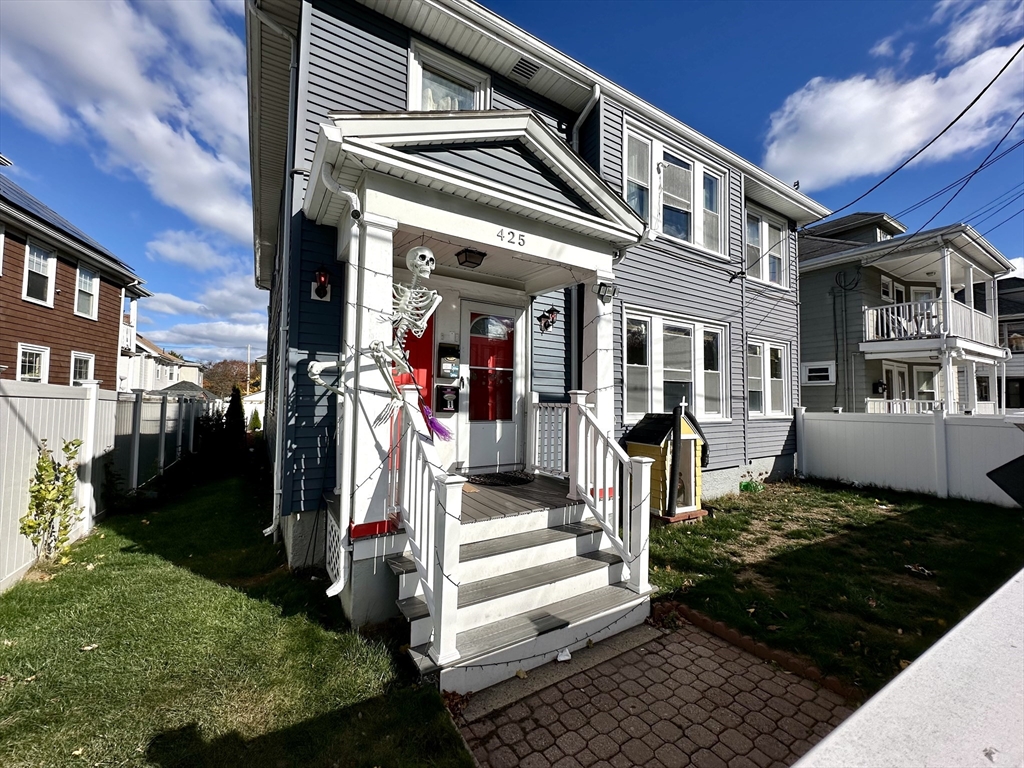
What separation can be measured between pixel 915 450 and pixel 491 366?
28.1ft

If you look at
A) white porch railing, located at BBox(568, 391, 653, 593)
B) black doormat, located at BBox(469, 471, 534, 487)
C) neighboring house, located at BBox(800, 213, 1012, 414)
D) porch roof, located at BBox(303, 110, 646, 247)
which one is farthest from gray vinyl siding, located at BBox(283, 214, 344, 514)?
neighboring house, located at BBox(800, 213, 1012, 414)

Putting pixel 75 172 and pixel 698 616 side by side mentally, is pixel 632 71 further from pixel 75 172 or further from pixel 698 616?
pixel 75 172

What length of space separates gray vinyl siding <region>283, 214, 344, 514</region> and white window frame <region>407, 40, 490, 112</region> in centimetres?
214

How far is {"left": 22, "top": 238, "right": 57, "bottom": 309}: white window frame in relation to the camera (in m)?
10.3

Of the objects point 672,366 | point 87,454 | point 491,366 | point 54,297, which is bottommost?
point 87,454

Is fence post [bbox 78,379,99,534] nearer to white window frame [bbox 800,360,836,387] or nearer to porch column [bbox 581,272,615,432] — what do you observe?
porch column [bbox 581,272,615,432]

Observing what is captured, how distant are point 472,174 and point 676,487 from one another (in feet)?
15.9

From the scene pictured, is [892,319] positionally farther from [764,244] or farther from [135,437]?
[135,437]

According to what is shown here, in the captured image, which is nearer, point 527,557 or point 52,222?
point 527,557

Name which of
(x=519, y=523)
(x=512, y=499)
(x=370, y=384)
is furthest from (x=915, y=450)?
(x=370, y=384)

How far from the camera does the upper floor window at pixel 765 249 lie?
9.59 meters

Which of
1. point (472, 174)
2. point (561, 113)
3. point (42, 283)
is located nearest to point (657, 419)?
point (472, 174)

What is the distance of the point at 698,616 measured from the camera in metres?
3.79

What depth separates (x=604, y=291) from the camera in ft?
15.8
